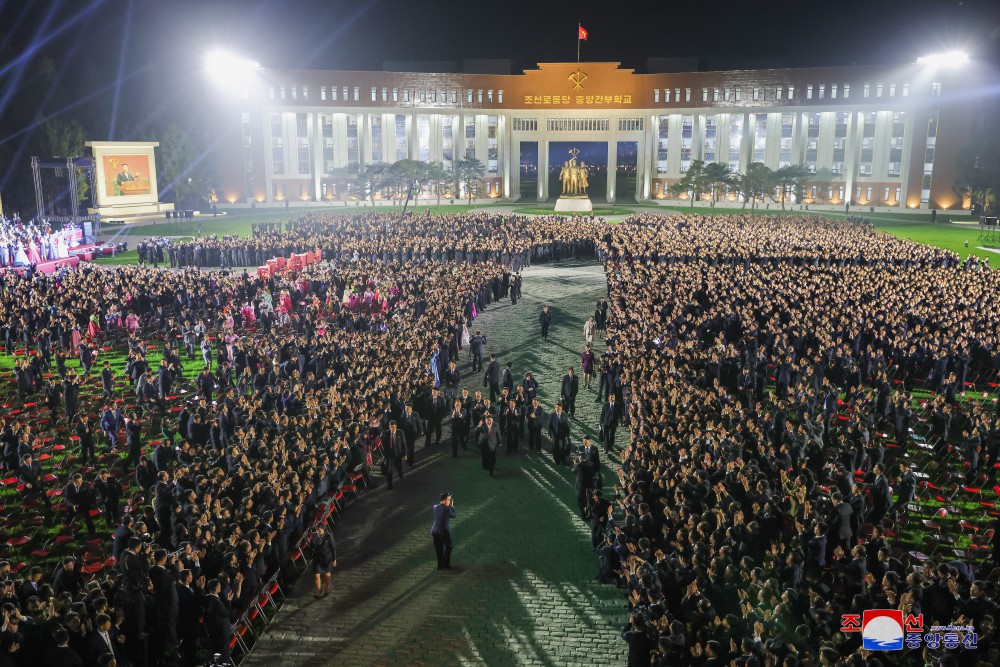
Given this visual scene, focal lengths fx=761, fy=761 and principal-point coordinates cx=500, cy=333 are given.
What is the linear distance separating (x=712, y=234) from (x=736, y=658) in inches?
1430

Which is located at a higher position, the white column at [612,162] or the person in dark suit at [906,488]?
the white column at [612,162]

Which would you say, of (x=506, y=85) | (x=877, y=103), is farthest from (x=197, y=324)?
(x=877, y=103)

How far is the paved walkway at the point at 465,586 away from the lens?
31.6 ft

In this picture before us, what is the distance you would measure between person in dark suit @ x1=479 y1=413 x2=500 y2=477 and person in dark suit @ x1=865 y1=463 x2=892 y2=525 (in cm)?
664

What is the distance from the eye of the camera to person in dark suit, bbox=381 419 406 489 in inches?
567

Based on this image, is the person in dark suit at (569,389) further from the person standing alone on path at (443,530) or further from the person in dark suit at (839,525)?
the person in dark suit at (839,525)

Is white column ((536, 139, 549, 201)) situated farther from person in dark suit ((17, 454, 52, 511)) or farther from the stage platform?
person in dark suit ((17, 454, 52, 511))

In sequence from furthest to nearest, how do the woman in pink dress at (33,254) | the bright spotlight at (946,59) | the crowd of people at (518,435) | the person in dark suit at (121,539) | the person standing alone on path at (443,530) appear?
1. the bright spotlight at (946,59)
2. the woman in pink dress at (33,254)
3. the person standing alone on path at (443,530)
4. the person in dark suit at (121,539)
5. the crowd of people at (518,435)

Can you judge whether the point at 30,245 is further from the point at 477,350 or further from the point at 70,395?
the point at 477,350

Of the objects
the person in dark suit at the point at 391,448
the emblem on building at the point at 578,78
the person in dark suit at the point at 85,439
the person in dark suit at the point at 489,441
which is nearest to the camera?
the person in dark suit at the point at 391,448

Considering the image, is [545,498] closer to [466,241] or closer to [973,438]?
[973,438]

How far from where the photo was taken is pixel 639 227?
45000mm

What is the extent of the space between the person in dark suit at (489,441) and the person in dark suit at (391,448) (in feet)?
5.06

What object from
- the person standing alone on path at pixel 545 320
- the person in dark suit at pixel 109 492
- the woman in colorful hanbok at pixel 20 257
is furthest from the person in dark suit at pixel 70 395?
the woman in colorful hanbok at pixel 20 257
